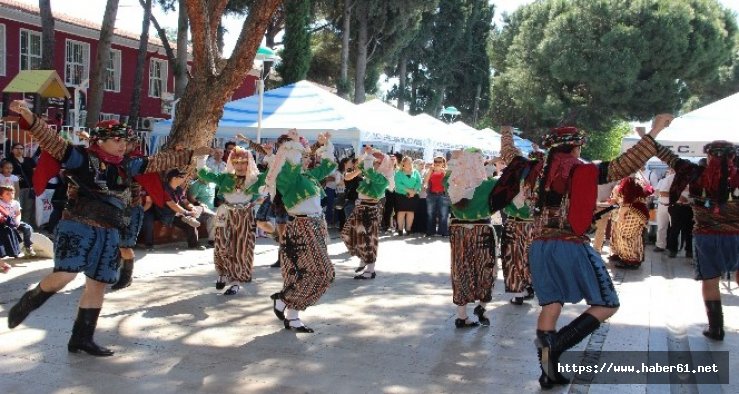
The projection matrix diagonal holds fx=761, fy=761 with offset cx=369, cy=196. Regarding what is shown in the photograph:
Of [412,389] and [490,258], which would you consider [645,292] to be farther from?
[412,389]

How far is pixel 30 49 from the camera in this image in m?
23.7

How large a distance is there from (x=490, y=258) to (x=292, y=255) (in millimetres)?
1840

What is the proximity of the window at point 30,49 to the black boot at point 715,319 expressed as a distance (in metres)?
21.9

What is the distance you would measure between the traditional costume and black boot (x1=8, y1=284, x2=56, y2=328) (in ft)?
11.4

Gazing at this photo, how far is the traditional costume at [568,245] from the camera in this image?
4.96 m

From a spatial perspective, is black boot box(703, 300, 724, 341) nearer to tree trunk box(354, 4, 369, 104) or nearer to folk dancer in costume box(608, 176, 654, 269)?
folk dancer in costume box(608, 176, 654, 269)

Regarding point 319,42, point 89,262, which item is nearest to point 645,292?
point 89,262

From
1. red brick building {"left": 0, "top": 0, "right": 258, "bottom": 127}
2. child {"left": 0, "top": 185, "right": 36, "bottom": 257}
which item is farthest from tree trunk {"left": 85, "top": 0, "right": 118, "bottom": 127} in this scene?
child {"left": 0, "top": 185, "right": 36, "bottom": 257}

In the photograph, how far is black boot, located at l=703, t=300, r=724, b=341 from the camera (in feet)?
22.3

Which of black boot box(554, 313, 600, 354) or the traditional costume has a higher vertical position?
the traditional costume

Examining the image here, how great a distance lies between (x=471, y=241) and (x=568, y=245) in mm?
1995

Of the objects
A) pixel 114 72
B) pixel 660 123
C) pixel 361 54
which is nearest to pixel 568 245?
Result: pixel 660 123

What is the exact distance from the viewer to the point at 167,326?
6.68m

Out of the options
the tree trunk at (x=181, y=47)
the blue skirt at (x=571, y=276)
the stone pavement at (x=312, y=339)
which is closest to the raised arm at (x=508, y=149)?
the blue skirt at (x=571, y=276)
